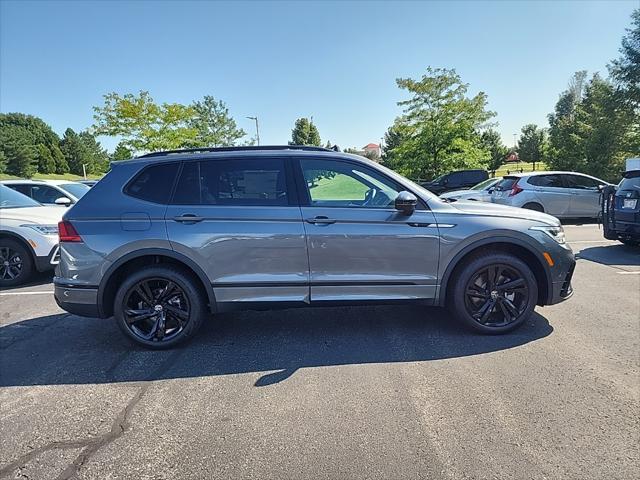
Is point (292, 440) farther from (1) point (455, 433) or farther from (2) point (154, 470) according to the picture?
(1) point (455, 433)

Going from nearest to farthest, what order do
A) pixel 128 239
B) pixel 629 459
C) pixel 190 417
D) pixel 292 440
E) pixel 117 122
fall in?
pixel 629 459, pixel 292 440, pixel 190 417, pixel 128 239, pixel 117 122

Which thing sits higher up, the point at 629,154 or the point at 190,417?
the point at 629,154

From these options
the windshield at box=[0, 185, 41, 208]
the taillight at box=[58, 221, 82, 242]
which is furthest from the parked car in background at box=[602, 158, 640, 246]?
the windshield at box=[0, 185, 41, 208]

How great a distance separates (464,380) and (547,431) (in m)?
0.67

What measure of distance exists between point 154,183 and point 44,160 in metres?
86.4

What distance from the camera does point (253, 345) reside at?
368 cm

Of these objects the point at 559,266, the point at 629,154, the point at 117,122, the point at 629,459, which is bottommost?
the point at 629,459

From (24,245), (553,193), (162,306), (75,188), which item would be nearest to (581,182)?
(553,193)

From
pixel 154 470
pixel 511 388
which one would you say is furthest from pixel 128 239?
pixel 511 388

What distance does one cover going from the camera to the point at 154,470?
7.04 feet

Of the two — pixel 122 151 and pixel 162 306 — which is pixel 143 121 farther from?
pixel 162 306

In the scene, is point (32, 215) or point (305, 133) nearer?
point (32, 215)

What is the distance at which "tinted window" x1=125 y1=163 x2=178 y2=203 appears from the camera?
3.60 metres

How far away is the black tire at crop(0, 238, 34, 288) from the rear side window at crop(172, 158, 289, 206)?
4.31 metres
